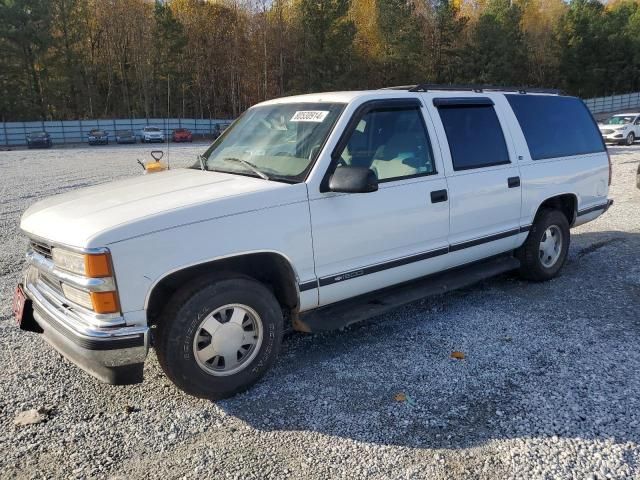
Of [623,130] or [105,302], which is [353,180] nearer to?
[105,302]

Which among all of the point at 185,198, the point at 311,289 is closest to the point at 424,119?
the point at 311,289

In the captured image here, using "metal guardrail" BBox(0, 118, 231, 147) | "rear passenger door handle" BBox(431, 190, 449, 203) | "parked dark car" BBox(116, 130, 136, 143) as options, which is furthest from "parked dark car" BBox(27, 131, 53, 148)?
"rear passenger door handle" BBox(431, 190, 449, 203)

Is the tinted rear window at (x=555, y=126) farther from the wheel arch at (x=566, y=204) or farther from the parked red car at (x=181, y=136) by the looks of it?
the parked red car at (x=181, y=136)

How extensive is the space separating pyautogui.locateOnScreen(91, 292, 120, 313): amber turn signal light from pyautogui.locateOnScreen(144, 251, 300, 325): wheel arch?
0.56 feet

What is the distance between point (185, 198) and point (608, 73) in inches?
3095

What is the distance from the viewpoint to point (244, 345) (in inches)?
138

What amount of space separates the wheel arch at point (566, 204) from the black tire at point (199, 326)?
3.52 metres

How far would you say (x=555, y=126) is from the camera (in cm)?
559

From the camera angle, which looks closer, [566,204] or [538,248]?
[538,248]

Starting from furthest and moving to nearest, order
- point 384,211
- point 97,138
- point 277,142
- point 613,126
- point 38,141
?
point 97,138 < point 38,141 < point 613,126 < point 277,142 < point 384,211

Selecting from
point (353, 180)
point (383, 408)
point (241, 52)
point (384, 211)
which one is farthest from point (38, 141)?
point (383, 408)

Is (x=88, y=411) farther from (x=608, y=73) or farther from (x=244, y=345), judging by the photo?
(x=608, y=73)

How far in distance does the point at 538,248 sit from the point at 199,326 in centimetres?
371

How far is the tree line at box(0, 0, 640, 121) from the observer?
50.5m
